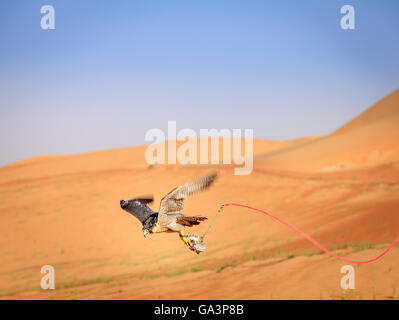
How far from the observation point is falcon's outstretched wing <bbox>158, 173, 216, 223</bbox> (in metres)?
4.90

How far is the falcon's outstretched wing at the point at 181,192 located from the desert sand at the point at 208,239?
575 centimetres

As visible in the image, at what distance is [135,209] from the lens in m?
5.45

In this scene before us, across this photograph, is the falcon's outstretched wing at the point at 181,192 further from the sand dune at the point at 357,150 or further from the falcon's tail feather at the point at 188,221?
the sand dune at the point at 357,150

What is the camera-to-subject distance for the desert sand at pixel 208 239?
39.4 ft

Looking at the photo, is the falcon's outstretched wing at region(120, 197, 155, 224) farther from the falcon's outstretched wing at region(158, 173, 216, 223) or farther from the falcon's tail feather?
the falcon's tail feather

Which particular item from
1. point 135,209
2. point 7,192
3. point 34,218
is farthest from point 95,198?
point 135,209

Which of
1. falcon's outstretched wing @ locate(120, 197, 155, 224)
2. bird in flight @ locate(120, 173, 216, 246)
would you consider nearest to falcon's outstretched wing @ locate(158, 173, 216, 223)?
bird in flight @ locate(120, 173, 216, 246)

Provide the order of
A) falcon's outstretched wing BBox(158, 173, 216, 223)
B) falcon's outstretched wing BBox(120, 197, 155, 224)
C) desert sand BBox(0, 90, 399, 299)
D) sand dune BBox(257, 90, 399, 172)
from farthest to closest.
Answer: sand dune BBox(257, 90, 399, 172) < desert sand BBox(0, 90, 399, 299) < falcon's outstretched wing BBox(120, 197, 155, 224) < falcon's outstretched wing BBox(158, 173, 216, 223)

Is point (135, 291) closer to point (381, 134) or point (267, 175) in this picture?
point (267, 175)

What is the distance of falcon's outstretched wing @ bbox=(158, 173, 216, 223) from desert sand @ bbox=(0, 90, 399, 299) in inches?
226

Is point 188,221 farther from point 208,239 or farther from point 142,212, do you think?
point 208,239
